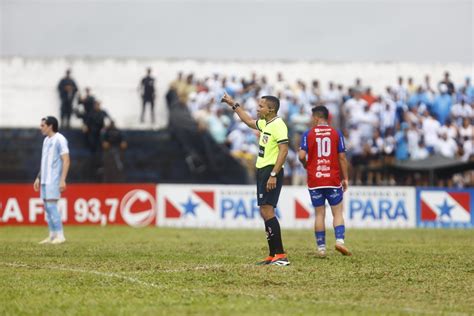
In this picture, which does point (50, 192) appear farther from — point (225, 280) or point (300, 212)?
point (300, 212)

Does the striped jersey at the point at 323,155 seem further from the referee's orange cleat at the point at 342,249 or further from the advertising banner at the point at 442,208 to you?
the advertising banner at the point at 442,208

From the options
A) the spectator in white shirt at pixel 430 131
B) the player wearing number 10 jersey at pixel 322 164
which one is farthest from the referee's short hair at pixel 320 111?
the spectator in white shirt at pixel 430 131

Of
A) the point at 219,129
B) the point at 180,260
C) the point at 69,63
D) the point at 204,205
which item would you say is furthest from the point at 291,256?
the point at 69,63

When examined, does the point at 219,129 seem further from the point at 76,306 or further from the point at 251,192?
the point at 76,306

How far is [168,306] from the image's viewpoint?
31.7 ft

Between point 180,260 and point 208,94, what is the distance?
18.4m

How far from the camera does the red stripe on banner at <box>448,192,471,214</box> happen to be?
99.7 ft

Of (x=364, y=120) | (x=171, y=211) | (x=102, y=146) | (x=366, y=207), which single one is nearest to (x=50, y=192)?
(x=171, y=211)

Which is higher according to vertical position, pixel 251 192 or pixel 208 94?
pixel 208 94

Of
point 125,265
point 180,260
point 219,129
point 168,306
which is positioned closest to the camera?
point 168,306

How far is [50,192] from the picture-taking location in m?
18.9

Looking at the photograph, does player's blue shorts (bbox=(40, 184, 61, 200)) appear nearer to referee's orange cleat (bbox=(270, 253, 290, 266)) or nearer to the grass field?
the grass field

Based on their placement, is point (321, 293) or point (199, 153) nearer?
point (321, 293)

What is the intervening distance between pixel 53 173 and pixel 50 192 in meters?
0.40
